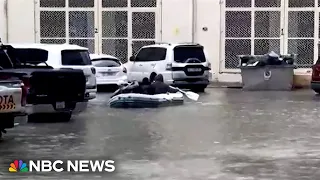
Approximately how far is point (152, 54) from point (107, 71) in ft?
6.66

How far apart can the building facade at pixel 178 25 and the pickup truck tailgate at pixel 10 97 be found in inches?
867

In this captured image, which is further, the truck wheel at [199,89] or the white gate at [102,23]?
the white gate at [102,23]

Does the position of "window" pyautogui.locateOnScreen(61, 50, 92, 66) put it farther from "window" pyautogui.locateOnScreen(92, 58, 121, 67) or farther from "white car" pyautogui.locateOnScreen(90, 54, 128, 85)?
"window" pyautogui.locateOnScreen(92, 58, 121, 67)

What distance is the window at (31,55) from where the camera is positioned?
19.2 meters

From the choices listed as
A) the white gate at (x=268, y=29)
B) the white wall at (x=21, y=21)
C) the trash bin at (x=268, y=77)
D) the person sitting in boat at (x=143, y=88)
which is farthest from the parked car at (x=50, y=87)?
the white gate at (x=268, y=29)

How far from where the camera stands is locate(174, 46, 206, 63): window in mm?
28750

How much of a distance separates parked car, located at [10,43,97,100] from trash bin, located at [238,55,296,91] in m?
11.1

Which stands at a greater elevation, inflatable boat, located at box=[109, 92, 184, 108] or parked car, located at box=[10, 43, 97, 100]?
parked car, located at box=[10, 43, 97, 100]

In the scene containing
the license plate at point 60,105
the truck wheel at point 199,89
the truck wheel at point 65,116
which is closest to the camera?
the license plate at point 60,105

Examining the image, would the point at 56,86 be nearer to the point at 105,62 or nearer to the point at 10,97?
the point at 10,97

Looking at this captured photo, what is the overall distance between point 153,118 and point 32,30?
1837cm

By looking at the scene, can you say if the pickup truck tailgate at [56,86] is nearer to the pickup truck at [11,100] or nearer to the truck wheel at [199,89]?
the pickup truck at [11,100]

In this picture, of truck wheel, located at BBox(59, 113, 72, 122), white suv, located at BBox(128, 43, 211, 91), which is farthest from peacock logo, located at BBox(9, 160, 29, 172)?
white suv, located at BBox(128, 43, 211, 91)

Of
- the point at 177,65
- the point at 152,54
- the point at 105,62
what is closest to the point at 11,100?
the point at 177,65
